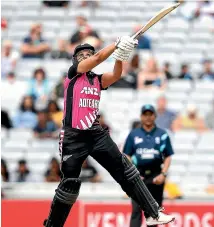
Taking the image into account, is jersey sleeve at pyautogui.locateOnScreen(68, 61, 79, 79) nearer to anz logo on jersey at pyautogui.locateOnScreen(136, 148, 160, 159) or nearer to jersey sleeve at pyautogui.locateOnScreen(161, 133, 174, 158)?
anz logo on jersey at pyautogui.locateOnScreen(136, 148, 160, 159)

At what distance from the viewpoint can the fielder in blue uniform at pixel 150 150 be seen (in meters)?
11.2

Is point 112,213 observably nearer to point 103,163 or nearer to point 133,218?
point 133,218

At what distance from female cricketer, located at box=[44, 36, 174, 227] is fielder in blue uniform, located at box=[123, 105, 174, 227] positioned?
174 cm

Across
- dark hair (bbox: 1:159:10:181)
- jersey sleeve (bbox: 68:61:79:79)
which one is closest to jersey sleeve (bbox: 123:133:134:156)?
jersey sleeve (bbox: 68:61:79:79)

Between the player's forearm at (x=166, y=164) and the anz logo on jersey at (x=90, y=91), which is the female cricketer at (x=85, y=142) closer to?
the anz logo on jersey at (x=90, y=91)

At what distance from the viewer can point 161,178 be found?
36.4 ft

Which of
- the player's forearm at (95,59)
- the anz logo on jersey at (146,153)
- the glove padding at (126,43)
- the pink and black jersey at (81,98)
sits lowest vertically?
the anz logo on jersey at (146,153)

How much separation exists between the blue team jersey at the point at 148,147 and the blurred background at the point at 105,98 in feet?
6.33

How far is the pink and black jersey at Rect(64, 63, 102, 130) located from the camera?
9.19 m

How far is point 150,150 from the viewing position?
11.2 meters

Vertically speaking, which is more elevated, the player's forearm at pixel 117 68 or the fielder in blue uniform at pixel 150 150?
the player's forearm at pixel 117 68

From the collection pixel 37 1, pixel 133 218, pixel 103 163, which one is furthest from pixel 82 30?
pixel 103 163

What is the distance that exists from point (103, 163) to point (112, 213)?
12.4 ft

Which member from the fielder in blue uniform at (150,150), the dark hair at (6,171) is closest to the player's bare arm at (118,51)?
the fielder in blue uniform at (150,150)
